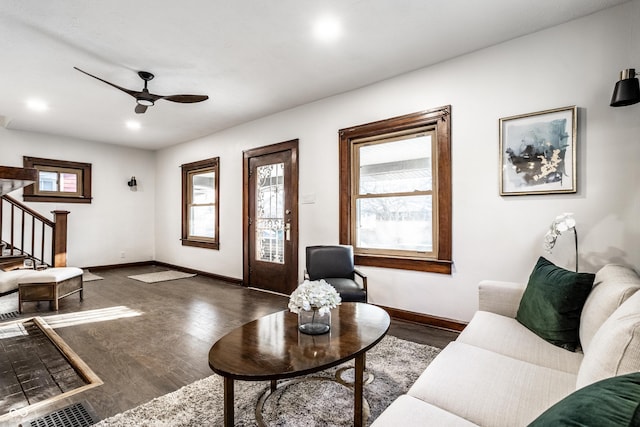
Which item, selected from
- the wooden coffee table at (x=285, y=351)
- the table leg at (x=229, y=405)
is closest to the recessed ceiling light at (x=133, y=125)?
the wooden coffee table at (x=285, y=351)

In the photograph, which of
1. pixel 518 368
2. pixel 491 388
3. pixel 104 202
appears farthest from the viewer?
pixel 104 202

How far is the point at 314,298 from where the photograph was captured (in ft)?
5.91

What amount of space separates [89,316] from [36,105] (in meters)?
3.10

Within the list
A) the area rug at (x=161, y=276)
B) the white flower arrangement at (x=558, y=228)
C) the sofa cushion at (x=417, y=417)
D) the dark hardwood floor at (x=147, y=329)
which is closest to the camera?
the sofa cushion at (x=417, y=417)

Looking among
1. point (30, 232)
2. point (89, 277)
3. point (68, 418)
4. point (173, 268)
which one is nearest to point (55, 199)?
point (30, 232)

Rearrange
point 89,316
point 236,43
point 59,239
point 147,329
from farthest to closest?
1. point 59,239
2. point 89,316
3. point 147,329
4. point 236,43

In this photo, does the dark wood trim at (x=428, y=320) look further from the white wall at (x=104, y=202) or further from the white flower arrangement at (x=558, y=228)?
the white wall at (x=104, y=202)

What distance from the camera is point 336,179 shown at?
4125mm

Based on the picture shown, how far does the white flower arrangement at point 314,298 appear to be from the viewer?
1.81 metres

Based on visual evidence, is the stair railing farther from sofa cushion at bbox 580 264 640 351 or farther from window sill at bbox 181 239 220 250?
sofa cushion at bbox 580 264 640 351

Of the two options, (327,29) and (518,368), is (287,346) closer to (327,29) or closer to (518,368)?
(518,368)

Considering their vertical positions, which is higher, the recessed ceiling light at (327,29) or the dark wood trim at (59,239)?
the recessed ceiling light at (327,29)

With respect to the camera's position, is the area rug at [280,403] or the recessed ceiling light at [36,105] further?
the recessed ceiling light at [36,105]

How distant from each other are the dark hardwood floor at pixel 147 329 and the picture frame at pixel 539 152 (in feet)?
5.07
